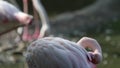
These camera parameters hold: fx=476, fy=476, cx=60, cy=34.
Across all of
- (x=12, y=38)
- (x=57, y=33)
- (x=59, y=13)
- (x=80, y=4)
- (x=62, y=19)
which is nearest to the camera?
(x=12, y=38)

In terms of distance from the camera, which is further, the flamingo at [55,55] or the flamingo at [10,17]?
the flamingo at [10,17]

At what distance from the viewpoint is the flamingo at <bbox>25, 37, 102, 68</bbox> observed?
5.74 feet

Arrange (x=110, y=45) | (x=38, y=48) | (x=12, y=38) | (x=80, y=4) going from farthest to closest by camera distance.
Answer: (x=80, y=4), (x=110, y=45), (x=12, y=38), (x=38, y=48)

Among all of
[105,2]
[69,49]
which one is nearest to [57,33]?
[105,2]

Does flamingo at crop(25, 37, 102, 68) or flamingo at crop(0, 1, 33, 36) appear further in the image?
flamingo at crop(0, 1, 33, 36)

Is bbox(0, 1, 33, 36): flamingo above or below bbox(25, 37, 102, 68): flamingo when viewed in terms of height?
above

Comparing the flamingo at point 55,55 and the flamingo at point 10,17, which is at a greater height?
the flamingo at point 10,17

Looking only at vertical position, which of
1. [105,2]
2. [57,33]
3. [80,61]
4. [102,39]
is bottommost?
[80,61]

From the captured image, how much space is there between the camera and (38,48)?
5.76 ft

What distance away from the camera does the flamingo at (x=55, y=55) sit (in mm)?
1751

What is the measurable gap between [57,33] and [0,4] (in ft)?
13.2

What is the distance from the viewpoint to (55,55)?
1760mm

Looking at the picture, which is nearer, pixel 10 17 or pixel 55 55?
pixel 55 55

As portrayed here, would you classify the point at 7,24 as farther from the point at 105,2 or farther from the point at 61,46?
the point at 105,2
